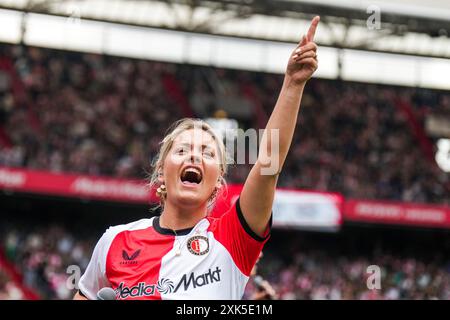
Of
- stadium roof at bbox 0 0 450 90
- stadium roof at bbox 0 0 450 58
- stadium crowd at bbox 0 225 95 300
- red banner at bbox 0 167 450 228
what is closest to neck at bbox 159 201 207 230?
stadium crowd at bbox 0 225 95 300

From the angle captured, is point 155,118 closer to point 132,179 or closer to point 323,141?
point 132,179

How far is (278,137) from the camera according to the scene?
287 centimetres

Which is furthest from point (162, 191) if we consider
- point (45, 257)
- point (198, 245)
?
point (45, 257)

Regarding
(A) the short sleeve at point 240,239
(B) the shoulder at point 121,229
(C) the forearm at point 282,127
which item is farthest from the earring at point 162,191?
(C) the forearm at point 282,127

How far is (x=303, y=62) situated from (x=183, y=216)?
31.9 inches

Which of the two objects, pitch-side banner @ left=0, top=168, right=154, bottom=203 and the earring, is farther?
pitch-side banner @ left=0, top=168, right=154, bottom=203

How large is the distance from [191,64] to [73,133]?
5.00 m

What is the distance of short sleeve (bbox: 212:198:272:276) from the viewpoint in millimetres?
2938

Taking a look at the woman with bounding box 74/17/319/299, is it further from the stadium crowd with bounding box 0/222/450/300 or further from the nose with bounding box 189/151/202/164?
the stadium crowd with bounding box 0/222/450/300

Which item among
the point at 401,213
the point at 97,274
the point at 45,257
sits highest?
the point at 97,274

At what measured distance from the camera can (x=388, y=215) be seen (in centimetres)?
2341

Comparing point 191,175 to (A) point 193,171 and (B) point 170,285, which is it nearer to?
(A) point 193,171

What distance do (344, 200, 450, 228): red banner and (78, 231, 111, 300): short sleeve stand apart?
66.1 ft

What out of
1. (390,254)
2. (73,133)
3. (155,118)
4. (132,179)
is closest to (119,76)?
(155,118)
